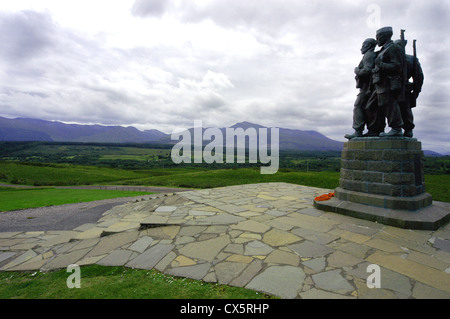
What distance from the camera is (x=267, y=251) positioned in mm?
3992

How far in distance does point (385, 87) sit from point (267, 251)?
5.71 m

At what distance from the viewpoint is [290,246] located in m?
4.18

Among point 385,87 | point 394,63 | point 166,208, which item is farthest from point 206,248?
point 394,63

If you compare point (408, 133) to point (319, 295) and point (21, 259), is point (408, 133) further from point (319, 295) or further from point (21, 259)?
point (21, 259)

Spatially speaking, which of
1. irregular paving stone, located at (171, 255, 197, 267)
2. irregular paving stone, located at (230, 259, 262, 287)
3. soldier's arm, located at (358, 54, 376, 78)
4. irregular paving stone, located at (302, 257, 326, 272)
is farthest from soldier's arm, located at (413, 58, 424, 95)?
irregular paving stone, located at (171, 255, 197, 267)

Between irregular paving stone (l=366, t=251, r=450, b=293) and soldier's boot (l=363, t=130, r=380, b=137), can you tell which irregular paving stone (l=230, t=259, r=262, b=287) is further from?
soldier's boot (l=363, t=130, r=380, b=137)

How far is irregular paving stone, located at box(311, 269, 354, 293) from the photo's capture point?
2.87 metres

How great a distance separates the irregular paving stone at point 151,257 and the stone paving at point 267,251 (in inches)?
0.7

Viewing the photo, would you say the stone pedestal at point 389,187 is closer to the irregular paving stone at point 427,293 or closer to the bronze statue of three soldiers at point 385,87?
the bronze statue of three soldiers at point 385,87

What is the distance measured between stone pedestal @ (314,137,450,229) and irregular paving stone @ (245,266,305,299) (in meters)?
3.60

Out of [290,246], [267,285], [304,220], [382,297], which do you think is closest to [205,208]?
[304,220]

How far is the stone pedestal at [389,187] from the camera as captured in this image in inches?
211
